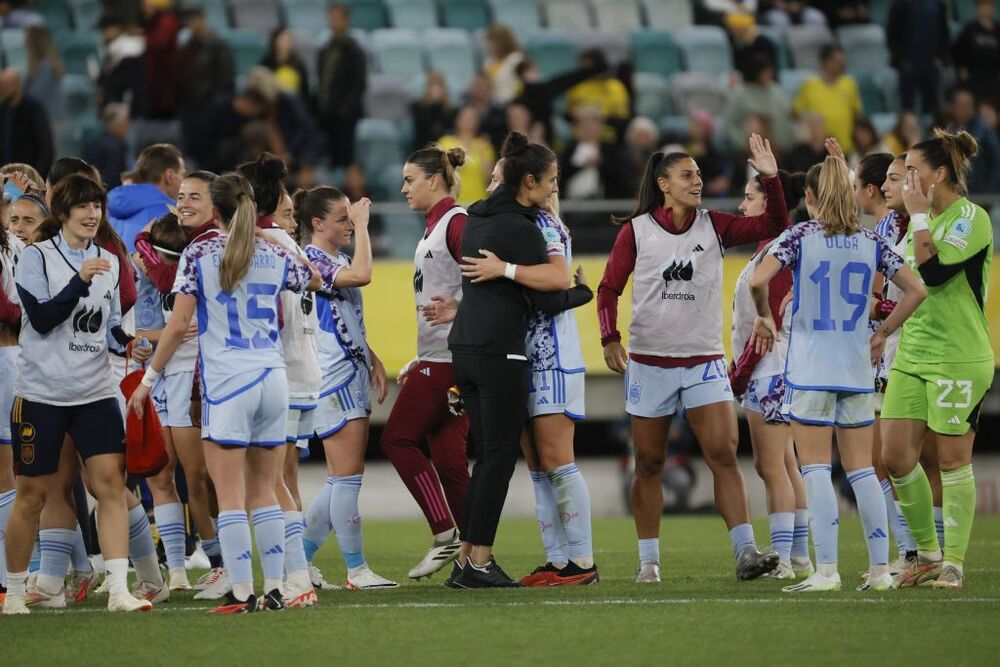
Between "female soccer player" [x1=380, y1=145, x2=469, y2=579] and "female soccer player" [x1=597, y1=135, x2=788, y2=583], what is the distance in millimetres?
817

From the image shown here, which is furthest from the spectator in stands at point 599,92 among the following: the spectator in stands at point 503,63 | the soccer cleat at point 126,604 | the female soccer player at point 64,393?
the soccer cleat at point 126,604

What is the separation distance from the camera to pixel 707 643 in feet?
18.8

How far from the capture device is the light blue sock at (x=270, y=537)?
6.56 metres

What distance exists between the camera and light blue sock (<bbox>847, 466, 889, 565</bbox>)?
23.2 feet

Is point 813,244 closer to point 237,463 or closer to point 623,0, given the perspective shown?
point 237,463

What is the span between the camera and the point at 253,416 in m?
6.52

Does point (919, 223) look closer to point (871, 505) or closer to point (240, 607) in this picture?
point (871, 505)

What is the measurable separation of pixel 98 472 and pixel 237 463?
0.71 meters

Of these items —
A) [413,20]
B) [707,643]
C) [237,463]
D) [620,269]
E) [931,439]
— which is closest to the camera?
[707,643]

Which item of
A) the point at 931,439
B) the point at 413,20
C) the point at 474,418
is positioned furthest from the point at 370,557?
the point at 413,20

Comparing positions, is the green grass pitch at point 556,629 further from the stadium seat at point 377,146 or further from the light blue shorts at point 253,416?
the stadium seat at point 377,146

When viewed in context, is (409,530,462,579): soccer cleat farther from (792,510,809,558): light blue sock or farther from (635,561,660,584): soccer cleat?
(792,510,809,558): light blue sock

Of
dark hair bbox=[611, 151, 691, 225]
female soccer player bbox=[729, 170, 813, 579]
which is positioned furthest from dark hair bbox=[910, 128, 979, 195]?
dark hair bbox=[611, 151, 691, 225]

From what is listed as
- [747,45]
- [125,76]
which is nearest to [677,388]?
[125,76]
